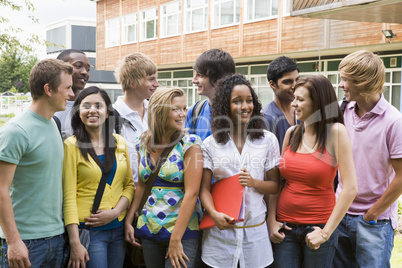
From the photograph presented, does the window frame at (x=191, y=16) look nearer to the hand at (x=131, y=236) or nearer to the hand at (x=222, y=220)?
the hand at (x=131, y=236)

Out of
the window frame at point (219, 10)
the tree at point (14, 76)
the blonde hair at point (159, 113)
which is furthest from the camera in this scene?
the tree at point (14, 76)

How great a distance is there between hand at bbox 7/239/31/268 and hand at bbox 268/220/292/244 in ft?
5.85

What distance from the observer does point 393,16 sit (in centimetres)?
1441

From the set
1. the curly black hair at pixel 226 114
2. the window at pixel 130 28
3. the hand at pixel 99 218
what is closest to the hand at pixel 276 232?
the curly black hair at pixel 226 114

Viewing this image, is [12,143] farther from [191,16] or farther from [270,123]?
[191,16]

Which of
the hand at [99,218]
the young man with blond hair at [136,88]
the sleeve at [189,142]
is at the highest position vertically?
the young man with blond hair at [136,88]

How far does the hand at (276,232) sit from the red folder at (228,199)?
0.31 meters

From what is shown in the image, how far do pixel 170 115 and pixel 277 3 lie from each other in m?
19.7

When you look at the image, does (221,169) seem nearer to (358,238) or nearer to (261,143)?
(261,143)

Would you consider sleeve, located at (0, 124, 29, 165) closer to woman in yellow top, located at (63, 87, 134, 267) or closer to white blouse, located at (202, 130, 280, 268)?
woman in yellow top, located at (63, 87, 134, 267)

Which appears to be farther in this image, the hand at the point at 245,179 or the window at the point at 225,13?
the window at the point at 225,13

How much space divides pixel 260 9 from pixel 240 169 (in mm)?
20926

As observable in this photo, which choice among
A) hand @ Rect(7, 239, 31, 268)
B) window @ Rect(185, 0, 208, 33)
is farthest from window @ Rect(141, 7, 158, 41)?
hand @ Rect(7, 239, 31, 268)

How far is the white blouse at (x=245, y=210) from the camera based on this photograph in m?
3.36
